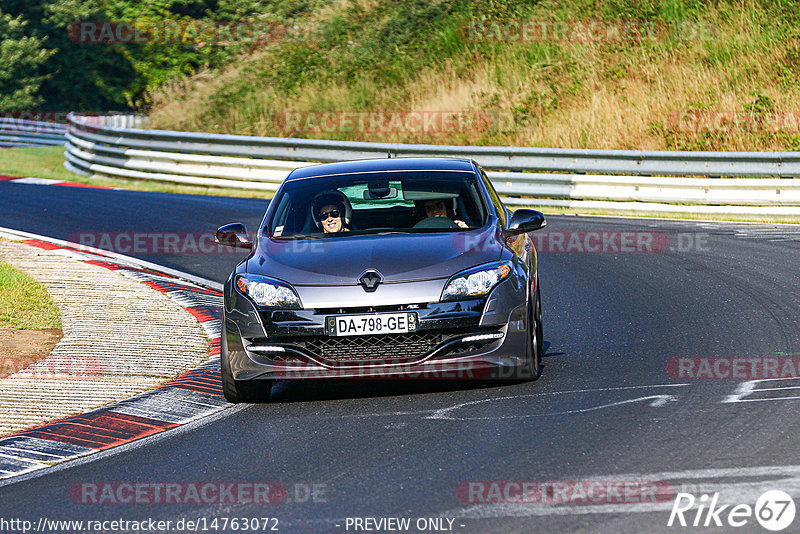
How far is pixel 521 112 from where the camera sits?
2627 centimetres

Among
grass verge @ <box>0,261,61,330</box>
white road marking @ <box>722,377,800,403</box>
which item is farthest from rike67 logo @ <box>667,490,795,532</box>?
grass verge @ <box>0,261,61,330</box>

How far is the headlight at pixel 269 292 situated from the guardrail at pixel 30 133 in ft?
98.1

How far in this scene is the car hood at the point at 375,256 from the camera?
756 cm

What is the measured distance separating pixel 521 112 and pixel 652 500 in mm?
21596

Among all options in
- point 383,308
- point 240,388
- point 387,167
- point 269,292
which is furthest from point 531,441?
point 387,167

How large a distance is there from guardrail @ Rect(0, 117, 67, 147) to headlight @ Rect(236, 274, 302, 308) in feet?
98.1

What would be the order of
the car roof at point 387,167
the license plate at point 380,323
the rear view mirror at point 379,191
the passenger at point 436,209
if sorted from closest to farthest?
the license plate at point 380,323
the passenger at point 436,209
the rear view mirror at point 379,191
the car roof at point 387,167

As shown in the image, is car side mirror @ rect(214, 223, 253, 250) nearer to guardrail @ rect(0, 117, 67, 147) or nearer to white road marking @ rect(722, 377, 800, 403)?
white road marking @ rect(722, 377, 800, 403)

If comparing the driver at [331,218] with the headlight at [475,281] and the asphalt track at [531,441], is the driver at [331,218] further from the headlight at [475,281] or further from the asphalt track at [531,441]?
the headlight at [475,281]

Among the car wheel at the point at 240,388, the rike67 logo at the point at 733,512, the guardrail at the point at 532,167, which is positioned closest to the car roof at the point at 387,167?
the car wheel at the point at 240,388

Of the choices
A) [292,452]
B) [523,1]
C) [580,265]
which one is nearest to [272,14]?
[523,1]

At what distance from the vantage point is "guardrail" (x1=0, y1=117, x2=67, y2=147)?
36.9 meters

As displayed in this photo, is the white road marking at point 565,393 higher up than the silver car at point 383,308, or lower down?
lower down

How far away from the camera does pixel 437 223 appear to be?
851 cm
